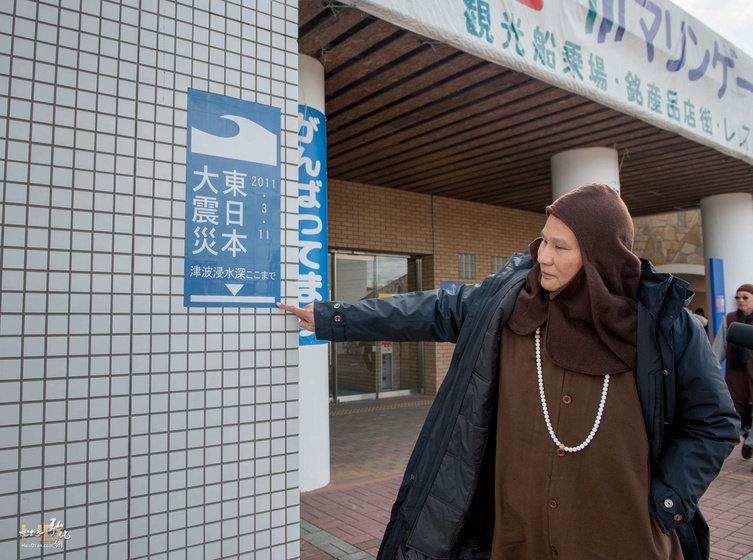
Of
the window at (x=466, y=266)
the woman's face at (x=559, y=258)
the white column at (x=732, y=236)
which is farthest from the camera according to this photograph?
the window at (x=466, y=266)

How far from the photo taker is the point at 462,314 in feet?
7.29

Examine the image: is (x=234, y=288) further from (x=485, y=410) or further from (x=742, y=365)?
(x=742, y=365)

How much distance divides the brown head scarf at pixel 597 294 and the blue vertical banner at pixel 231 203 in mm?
1103

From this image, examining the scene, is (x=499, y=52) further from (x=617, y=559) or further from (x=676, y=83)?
(x=617, y=559)

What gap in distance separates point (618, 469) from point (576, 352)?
0.37m

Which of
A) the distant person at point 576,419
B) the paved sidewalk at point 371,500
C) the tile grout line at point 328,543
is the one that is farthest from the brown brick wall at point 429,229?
the distant person at point 576,419

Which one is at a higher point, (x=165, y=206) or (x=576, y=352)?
(x=165, y=206)

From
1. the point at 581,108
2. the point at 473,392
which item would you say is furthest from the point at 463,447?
the point at 581,108

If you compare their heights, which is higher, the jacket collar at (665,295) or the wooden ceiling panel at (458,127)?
the wooden ceiling panel at (458,127)

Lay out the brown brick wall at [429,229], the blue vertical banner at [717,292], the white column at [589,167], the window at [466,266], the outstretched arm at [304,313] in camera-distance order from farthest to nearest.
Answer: the window at [466,266] → the blue vertical banner at [717,292] → the brown brick wall at [429,229] → the white column at [589,167] → the outstretched arm at [304,313]

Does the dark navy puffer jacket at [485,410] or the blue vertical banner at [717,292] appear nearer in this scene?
the dark navy puffer jacket at [485,410]

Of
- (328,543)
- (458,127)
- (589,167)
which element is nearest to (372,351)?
(458,127)

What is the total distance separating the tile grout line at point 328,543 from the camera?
3348mm

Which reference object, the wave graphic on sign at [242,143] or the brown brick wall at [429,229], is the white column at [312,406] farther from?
the brown brick wall at [429,229]
